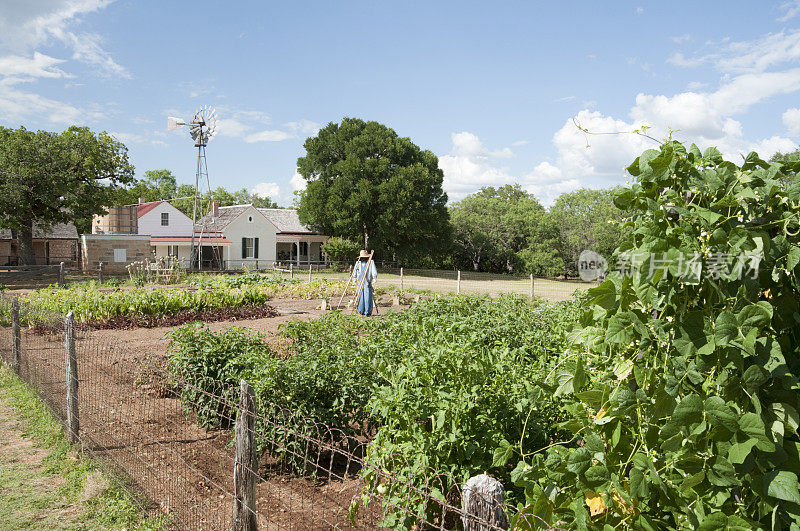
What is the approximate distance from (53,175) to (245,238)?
48.4 feet

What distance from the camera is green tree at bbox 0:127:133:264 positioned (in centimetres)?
2817

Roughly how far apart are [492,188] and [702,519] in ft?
265

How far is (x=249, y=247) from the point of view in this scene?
42062mm

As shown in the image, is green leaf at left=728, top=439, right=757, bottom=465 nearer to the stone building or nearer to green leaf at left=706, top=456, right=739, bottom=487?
green leaf at left=706, top=456, right=739, bottom=487

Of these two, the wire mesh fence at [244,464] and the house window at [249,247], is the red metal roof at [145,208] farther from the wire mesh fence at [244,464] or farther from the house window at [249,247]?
the wire mesh fence at [244,464]

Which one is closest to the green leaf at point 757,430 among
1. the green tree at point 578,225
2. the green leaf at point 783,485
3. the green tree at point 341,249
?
the green leaf at point 783,485

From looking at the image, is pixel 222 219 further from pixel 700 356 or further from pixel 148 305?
pixel 700 356

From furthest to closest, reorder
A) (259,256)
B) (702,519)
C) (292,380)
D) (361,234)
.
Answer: (259,256) < (361,234) < (292,380) < (702,519)

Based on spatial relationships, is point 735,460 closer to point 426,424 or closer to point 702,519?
point 702,519

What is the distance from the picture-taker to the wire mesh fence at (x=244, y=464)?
10.5 feet

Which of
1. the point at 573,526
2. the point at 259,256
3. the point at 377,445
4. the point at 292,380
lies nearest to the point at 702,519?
the point at 573,526

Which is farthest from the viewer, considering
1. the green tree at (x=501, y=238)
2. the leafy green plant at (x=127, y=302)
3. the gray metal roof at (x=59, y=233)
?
the green tree at (x=501, y=238)

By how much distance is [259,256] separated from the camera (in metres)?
42.4

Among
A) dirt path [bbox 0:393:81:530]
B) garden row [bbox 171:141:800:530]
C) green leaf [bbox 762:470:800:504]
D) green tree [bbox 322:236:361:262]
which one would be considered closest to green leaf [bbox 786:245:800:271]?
garden row [bbox 171:141:800:530]
